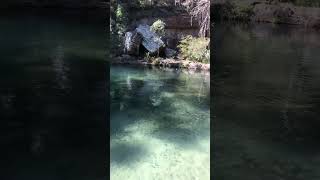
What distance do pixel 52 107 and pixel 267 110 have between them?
414 cm

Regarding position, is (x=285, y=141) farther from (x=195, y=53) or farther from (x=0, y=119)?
(x=195, y=53)

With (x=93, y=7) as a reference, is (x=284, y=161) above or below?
below

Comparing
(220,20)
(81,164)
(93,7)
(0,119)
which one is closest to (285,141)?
(81,164)

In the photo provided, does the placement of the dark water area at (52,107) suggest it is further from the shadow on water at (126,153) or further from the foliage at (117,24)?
the foliage at (117,24)

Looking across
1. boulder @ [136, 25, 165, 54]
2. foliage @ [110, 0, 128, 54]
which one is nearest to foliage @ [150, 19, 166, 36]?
boulder @ [136, 25, 165, 54]

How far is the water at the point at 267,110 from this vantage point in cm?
664

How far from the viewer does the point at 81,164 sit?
6.42 m

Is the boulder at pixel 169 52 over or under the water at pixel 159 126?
over

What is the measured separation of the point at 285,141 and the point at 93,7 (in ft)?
60.9

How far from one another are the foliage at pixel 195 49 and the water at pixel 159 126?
110 cm

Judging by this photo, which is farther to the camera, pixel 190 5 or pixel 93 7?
pixel 93 7

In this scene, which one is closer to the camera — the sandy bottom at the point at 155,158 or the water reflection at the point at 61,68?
the sandy bottom at the point at 155,158

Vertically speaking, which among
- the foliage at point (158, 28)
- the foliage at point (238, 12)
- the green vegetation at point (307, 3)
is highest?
the green vegetation at point (307, 3)

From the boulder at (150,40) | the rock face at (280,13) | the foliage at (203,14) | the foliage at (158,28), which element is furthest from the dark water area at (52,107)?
the rock face at (280,13)
